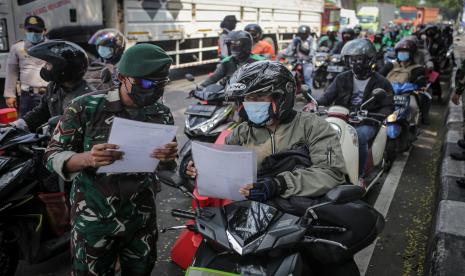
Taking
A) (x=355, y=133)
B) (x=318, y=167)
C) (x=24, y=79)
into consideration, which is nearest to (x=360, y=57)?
(x=355, y=133)

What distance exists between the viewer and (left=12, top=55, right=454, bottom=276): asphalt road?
3471mm

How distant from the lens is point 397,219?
445cm

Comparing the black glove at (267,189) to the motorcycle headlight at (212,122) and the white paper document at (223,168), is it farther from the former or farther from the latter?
the motorcycle headlight at (212,122)

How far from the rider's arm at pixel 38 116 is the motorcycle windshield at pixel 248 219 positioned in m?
1.96

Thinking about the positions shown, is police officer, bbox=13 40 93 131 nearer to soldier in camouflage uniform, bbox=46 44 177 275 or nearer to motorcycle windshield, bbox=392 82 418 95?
soldier in camouflage uniform, bbox=46 44 177 275

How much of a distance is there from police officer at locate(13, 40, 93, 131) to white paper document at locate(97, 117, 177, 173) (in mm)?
1404

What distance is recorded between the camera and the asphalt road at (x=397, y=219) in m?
3.47

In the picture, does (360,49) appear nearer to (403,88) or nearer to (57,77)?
(403,88)

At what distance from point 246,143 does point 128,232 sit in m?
0.78

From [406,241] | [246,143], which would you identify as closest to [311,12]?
[406,241]

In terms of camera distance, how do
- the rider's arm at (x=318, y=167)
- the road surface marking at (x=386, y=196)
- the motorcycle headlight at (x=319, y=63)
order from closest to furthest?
1. the rider's arm at (x=318, y=167)
2. the road surface marking at (x=386, y=196)
3. the motorcycle headlight at (x=319, y=63)

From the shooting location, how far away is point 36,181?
314cm

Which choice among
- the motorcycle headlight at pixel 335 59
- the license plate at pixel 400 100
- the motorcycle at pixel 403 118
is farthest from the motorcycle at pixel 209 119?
the motorcycle headlight at pixel 335 59

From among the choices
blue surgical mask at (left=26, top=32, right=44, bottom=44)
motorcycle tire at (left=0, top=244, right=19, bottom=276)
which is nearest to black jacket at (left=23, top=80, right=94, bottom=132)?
motorcycle tire at (left=0, top=244, right=19, bottom=276)
